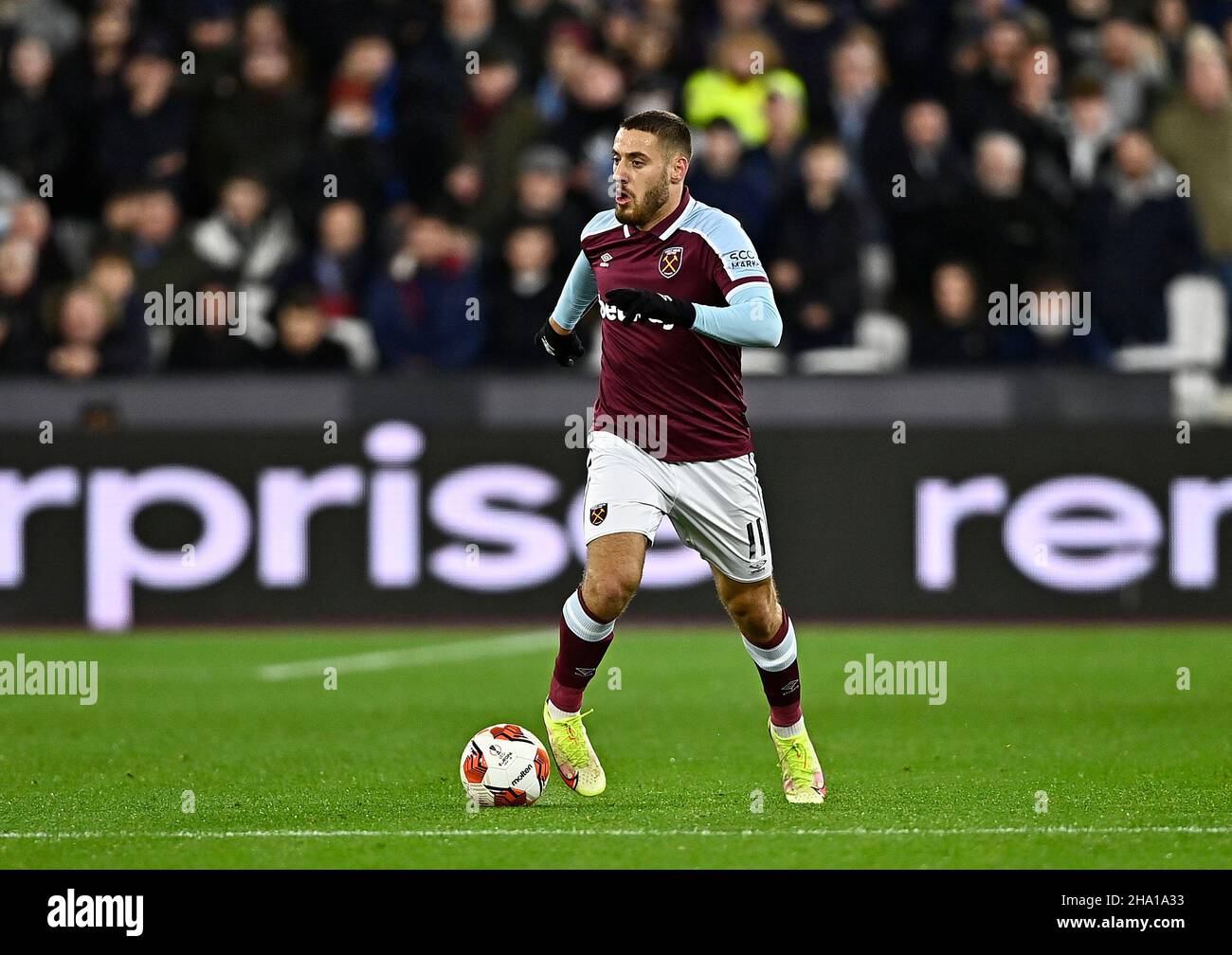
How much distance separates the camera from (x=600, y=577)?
7.43m

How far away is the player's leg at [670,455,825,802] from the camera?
7.49 meters

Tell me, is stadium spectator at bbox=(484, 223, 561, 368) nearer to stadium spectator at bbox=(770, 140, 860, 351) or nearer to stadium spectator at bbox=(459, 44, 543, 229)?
stadium spectator at bbox=(459, 44, 543, 229)

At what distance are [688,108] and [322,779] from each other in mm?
8037

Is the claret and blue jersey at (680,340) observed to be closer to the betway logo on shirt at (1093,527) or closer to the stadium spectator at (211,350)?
the betway logo on shirt at (1093,527)

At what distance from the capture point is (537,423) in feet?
45.1

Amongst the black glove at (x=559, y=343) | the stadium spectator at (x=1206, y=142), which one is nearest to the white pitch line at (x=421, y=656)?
the black glove at (x=559, y=343)

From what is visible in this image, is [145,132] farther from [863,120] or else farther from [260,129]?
[863,120]

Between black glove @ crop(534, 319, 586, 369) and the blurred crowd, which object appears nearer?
black glove @ crop(534, 319, 586, 369)

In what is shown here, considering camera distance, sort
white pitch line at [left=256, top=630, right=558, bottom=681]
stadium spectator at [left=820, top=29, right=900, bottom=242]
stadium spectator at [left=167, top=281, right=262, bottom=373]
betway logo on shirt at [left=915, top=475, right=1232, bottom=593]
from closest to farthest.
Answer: white pitch line at [left=256, top=630, right=558, bottom=681]
betway logo on shirt at [left=915, top=475, right=1232, bottom=593]
stadium spectator at [left=167, top=281, right=262, bottom=373]
stadium spectator at [left=820, top=29, right=900, bottom=242]

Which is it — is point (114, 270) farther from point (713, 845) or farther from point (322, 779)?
point (713, 845)

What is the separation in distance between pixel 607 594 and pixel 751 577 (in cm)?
49

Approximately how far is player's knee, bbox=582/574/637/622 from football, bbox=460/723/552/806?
498 millimetres

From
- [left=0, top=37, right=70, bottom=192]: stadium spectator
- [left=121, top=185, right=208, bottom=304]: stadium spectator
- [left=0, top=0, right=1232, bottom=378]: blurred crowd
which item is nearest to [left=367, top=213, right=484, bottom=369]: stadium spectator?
[left=0, top=0, right=1232, bottom=378]: blurred crowd

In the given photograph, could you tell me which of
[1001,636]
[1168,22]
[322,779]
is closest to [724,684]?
[1001,636]
